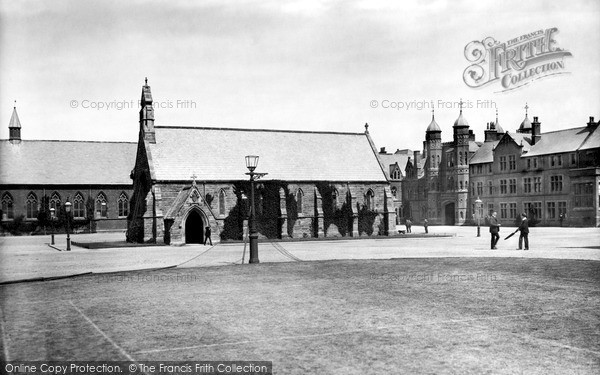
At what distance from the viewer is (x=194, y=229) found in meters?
45.4

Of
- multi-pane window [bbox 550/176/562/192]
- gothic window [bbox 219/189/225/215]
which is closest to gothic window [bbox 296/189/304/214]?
gothic window [bbox 219/189/225/215]

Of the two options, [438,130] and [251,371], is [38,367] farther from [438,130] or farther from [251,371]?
[438,130]

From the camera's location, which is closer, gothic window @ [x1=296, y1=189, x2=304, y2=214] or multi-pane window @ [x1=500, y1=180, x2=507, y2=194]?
gothic window @ [x1=296, y1=189, x2=304, y2=214]

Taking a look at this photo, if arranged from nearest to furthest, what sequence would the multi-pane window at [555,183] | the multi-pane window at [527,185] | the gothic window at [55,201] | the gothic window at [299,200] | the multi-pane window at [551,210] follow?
the gothic window at [299,200] → the multi-pane window at [555,183] → the gothic window at [55,201] → the multi-pane window at [551,210] → the multi-pane window at [527,185]

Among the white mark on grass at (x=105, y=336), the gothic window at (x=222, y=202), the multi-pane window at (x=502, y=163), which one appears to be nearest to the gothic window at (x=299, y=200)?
the gothic window at (x=222, y=202)

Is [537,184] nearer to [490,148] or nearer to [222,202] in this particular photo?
[490,148]

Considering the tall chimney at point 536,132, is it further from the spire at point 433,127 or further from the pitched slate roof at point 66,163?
the pitched slate roof at point 66,163

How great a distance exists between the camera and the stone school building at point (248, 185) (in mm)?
45031

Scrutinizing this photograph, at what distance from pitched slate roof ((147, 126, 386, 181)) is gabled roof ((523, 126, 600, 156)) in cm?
2680

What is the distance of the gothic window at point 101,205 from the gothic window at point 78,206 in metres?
1.78

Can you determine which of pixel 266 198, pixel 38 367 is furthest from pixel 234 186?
pixel 38 367

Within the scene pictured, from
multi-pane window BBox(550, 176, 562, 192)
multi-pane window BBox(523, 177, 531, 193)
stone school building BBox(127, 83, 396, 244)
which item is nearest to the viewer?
stone school building BBox(127, 83, 396, 244)

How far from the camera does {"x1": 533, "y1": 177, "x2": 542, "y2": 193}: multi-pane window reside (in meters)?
72.2

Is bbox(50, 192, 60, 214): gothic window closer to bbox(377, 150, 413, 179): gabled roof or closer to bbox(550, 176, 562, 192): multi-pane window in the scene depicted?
bbox(550, 176, 562, 192): multi-pane window
